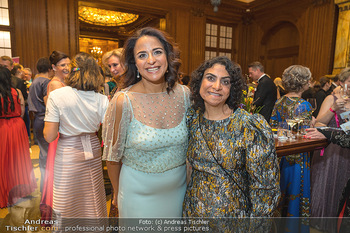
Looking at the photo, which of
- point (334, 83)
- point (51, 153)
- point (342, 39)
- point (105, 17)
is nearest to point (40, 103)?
point (51, 153)

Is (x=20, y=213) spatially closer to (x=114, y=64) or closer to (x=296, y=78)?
(x=114, y=64)

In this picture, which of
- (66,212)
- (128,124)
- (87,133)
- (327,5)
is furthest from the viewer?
(327,5)

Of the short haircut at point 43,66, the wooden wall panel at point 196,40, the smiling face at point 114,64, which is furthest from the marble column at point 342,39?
the short haircut at point 43,66

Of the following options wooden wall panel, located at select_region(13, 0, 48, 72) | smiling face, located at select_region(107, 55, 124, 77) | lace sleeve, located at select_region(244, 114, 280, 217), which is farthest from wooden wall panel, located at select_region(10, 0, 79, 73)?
lace sleeve, located at select_region(244, 114, 280, 217)

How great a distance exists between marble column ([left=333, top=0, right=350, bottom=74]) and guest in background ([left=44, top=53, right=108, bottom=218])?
8275 mm

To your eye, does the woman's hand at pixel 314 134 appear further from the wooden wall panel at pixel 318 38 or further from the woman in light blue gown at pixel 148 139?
the wooden wall panel at pixel 318 38

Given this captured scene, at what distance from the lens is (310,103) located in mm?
2457

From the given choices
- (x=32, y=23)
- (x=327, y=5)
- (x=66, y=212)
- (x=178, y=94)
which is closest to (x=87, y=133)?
(x=66, y=212)

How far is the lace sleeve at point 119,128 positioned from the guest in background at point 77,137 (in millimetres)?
798

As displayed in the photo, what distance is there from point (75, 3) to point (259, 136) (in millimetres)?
8342

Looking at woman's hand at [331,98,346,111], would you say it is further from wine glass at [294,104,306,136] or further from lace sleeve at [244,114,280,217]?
lace sleeve at [244,114,280,217]

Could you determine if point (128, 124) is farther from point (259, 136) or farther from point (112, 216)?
point (112, 216)

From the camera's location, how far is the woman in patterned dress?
1262mm

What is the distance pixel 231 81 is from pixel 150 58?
515 millimetres
